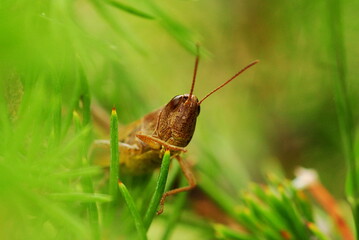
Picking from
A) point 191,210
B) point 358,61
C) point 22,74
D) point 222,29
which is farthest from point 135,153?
point 222,29

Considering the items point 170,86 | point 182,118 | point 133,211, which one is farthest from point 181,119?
point 170,86

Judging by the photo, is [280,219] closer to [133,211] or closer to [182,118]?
[182,118]

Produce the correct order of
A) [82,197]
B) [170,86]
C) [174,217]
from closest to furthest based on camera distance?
1. [82,197]
2. [174,217]
3. [170,86]

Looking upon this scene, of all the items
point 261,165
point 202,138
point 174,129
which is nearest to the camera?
point 174,129

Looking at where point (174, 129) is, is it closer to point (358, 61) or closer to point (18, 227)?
point (18, 227)

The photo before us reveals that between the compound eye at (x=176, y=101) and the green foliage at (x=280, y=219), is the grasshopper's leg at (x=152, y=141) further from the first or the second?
the green foliage at (x=280, y=219)

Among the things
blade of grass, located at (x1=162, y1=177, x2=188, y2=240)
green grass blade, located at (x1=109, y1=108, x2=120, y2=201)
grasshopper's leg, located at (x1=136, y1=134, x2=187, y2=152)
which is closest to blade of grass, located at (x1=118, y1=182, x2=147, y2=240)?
green grass blade, located at (x1=109, y1=108, x2=120, y2=201)

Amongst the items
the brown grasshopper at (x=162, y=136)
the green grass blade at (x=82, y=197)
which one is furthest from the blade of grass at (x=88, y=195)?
the brown grasshopper at (x=162, y=136)
